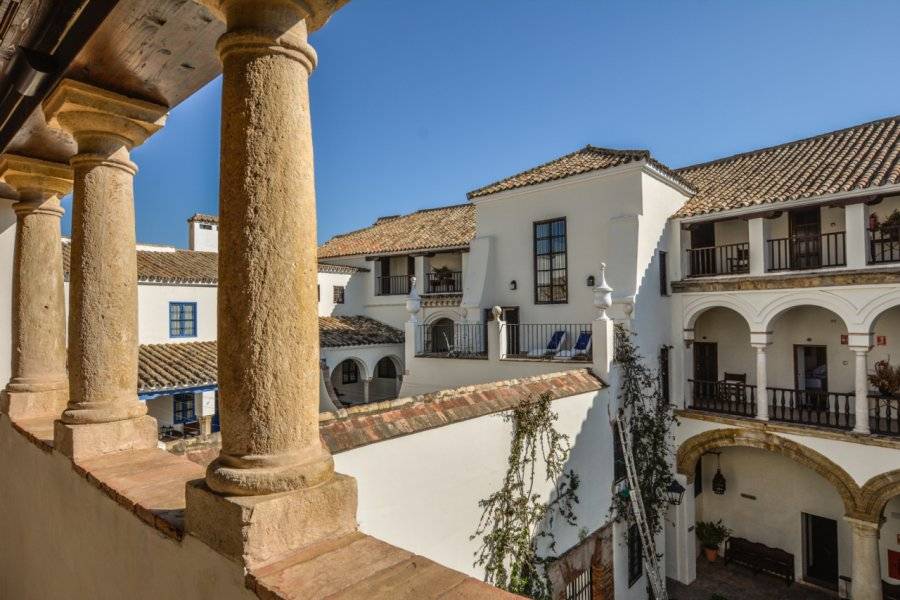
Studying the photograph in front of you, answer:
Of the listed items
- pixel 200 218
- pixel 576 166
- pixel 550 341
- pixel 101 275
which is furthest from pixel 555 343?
pixel 200 218

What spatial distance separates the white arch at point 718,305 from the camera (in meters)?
12.3

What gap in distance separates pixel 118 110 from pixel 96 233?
82 centimetres

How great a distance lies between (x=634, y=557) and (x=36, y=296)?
11.5m

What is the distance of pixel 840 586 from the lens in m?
12.3

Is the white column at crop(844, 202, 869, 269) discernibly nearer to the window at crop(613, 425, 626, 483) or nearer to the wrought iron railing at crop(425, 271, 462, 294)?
the window at crop(613, 425, 626, 483)

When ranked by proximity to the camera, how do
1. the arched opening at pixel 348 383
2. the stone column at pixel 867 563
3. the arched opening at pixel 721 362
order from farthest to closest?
1. the arched opening at pixel 348 383
2. the arched opening at pixel 721 362
3. the stone column at pixel 867 563

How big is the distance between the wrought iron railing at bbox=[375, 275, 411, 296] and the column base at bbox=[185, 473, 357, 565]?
18.7 m

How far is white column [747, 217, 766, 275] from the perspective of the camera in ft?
39.5

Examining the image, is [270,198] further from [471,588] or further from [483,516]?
[483,516]

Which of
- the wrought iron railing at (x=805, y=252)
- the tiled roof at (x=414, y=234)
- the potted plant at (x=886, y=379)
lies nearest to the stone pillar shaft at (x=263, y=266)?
the wrought iron railing at (x=805, y=252)

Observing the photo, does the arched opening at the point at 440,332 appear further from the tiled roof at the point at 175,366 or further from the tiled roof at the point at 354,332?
the tiled roof at the point at 175,366

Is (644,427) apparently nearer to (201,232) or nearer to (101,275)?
(101,275)

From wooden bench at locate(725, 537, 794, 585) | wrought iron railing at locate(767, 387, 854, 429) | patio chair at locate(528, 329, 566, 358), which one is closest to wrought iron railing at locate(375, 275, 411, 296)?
patio chair at locate(528, 329, 566, 358)

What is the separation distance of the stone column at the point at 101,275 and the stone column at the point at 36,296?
1.41 m
